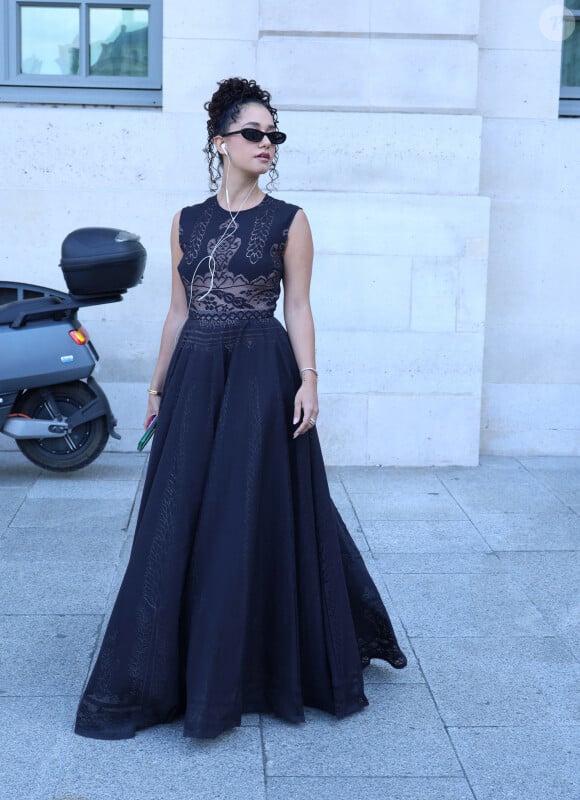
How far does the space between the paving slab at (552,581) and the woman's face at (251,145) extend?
218 centimetres

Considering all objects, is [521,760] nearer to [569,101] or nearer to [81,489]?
[81,489]

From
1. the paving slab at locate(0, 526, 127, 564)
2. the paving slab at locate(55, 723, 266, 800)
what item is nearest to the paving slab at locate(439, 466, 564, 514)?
the paving slab at locate(0, 526, 127, 564)

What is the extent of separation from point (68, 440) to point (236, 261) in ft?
11.6

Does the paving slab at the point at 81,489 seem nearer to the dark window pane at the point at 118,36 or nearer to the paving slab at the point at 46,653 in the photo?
the paving slab at the point at 46,653

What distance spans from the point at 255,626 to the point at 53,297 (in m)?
3.75

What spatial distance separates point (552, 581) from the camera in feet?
17.0

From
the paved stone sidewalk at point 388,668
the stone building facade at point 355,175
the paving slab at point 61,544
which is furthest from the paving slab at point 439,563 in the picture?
the stone building facade at point 355,175

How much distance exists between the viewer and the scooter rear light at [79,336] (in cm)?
681

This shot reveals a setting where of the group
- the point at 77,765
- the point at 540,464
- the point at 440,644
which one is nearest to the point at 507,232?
the point at 540,464

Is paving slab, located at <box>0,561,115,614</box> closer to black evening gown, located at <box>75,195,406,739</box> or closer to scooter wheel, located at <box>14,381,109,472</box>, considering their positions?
black evening gown, located at <box>75,195,406,739</box>

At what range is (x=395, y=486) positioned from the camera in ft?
23.0

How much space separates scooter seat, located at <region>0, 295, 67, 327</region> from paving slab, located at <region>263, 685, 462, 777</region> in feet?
12.1

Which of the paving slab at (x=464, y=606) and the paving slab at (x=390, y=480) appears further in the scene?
the paving slab at (x=390, y=480)

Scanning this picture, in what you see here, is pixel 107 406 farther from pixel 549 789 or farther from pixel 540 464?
pixel 549 789
